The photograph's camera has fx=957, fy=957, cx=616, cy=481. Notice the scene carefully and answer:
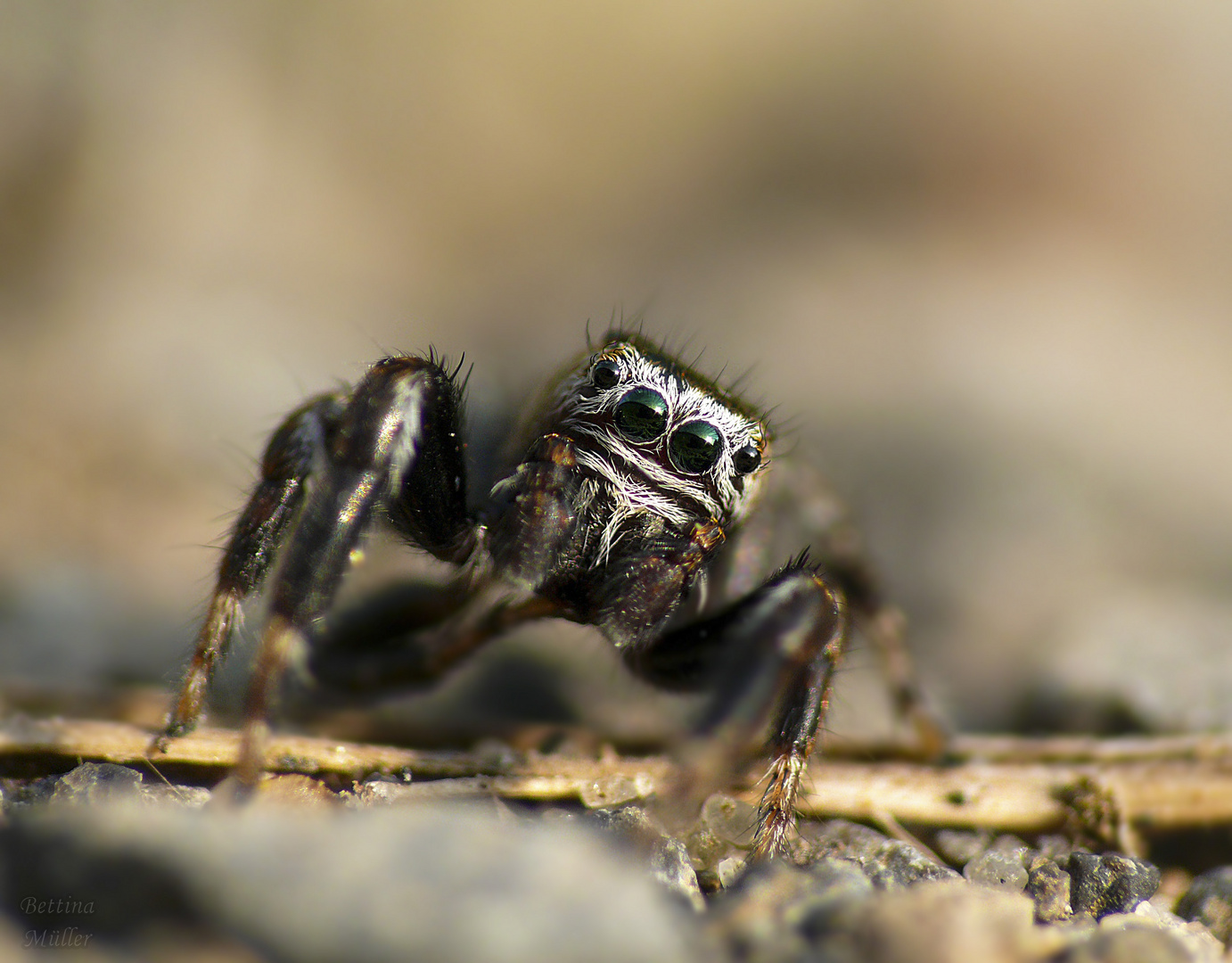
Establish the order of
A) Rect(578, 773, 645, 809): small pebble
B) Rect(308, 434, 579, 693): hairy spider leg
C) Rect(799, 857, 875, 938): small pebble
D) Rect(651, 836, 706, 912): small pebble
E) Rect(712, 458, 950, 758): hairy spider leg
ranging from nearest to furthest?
Rect(799, 857, 875, 938): small pebble < Rect(651, 836, 706, 912): small pebble < Rect(578, 773, 645, 809): small pebble < Rect(308, 434, 579, 693): hairy spider leg < Rect(712, 458, 950, 758): hairy spider leg

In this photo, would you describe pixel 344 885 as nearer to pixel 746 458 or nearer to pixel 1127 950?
pixel 1127 950

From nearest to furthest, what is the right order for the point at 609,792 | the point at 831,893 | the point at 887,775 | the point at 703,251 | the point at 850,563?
1. the point at 831,893
2. the point at 609,792
3. the point at 887,775
4. the point at 850,563
5. the point at 703,251

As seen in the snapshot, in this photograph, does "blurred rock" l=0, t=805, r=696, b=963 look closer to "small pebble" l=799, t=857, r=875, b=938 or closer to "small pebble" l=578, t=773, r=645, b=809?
"small pebble" l=799, t=857, r=875, b=938

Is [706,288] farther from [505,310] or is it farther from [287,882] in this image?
[287,882]

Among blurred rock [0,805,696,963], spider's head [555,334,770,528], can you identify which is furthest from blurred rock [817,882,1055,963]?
spider's head [555,334,770,528]

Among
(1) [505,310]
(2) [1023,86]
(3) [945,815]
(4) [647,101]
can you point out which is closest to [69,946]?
(3) [945,815]

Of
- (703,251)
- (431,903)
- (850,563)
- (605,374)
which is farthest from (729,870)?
(703,251)

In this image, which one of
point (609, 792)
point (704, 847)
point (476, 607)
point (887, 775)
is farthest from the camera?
point (476, 607)
